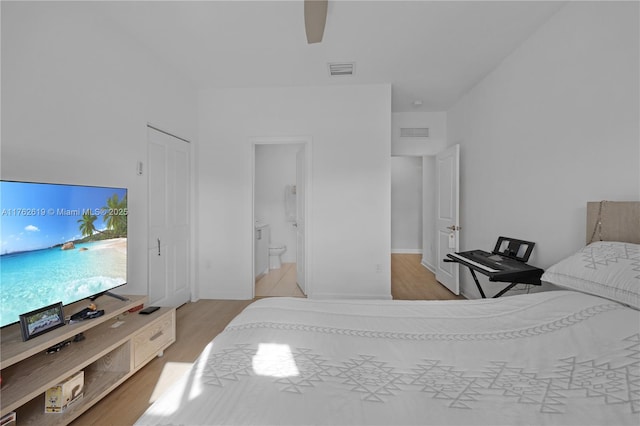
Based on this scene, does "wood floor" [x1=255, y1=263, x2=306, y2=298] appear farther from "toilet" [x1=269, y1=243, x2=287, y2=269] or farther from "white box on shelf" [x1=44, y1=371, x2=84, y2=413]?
"white box on shelf" [x1=44, y1=371, x2=84, y2=413]

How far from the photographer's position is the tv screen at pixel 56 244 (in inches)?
55.1

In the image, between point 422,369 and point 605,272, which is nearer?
point 422,369

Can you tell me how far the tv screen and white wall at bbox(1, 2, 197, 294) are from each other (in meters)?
0.28

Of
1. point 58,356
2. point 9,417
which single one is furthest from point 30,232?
point 9,417

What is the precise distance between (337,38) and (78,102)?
2134mm

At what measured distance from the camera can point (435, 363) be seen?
0.95 meters

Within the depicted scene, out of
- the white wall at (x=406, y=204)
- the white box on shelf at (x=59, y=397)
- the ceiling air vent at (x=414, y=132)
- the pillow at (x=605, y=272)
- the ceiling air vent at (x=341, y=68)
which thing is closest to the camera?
the pillow at (x=605, y=272)

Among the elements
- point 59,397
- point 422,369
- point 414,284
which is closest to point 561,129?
point 422,369

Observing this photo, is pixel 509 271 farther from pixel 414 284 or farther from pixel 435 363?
pixel 414 284

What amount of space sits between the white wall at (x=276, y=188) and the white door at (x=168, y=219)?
7.96 feet

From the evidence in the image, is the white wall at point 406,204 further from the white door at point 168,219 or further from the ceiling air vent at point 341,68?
the white door at point 168,219

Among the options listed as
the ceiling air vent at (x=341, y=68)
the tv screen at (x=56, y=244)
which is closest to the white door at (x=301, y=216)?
the ceiling air vent at (x=341, y=68)

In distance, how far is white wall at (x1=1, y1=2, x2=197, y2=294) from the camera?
5.45 ft

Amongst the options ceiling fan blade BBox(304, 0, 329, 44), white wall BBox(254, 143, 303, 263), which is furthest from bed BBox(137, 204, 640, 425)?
white wall BBox(254, 143, 303, 263)
